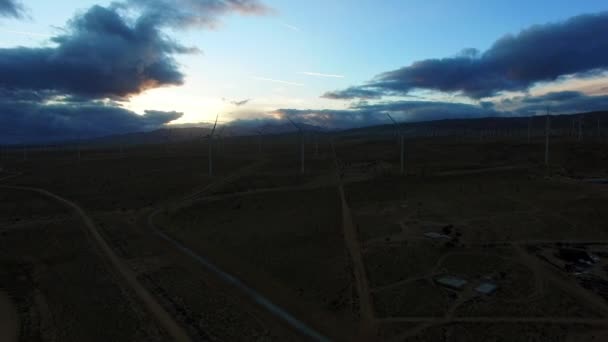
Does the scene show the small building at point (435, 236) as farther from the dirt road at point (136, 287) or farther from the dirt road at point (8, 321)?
the dirt road at point (8, 321)

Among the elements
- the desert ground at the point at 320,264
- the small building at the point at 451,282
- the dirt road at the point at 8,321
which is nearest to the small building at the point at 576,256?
the desert ground at the point at 320,264

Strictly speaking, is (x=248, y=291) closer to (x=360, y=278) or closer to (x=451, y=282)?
(x=360, y=278)

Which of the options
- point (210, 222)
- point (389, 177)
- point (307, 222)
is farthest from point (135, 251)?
point (389, 177)

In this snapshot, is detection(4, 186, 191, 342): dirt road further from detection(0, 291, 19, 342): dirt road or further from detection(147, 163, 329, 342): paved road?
detection(0, 291, 19, 342): dirt road

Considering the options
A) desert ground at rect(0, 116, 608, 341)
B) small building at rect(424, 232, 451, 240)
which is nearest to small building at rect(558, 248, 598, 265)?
desert ground at rect(0, 116, 608, 341)

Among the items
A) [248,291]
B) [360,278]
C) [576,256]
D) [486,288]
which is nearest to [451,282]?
[486,288]
